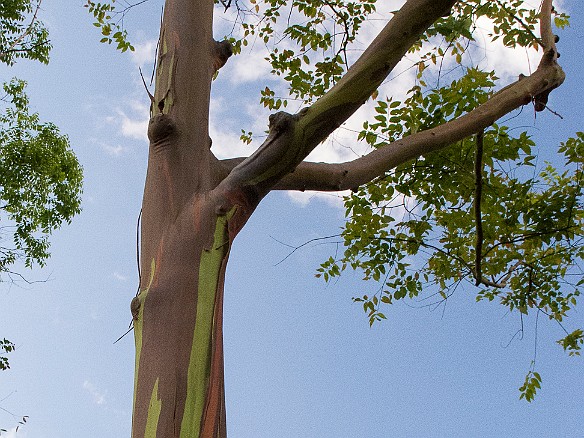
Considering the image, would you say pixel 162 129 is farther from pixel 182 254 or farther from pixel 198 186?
pixel 182 254

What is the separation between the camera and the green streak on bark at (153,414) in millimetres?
2166

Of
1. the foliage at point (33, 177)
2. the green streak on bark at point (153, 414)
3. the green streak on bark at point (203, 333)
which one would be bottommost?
the green streak on bark at point (153, 414)

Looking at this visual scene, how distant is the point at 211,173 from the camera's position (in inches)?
113

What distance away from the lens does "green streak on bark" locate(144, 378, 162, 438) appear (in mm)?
2166

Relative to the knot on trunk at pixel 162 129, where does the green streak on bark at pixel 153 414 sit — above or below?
below

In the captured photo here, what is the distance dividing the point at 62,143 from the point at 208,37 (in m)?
7.44

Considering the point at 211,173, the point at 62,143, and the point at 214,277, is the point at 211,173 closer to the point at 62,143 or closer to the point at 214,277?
the point at 214,277

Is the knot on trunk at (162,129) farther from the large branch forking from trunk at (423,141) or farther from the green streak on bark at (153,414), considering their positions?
the green streak on bark at (153,414)

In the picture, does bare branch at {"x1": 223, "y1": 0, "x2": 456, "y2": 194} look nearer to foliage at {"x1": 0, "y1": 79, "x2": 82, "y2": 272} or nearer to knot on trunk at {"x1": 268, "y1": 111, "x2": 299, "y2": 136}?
knot on trunk at {"x1": 268, "y1": 111, "x2": 299, "y2": 136}

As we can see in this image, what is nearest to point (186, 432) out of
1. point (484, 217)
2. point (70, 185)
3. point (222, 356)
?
point (222, 356)

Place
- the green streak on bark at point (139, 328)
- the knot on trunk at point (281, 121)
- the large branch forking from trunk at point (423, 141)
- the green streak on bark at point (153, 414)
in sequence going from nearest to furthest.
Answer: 1. the green streak on bark at point (153, 414)
2. the green streak on bark at point (139, 328)
3. the knot on trunk at point (281, 121)
4. the large branch forking from trunk at point (423, 141)

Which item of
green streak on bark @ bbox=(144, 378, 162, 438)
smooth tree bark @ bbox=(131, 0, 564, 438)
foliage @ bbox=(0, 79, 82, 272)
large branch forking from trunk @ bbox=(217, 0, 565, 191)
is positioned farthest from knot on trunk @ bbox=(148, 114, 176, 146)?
foliage @ bbox=(0, 79, 82, 272)

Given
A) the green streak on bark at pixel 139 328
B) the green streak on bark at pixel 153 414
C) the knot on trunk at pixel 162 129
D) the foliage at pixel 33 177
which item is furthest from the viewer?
the foliage at pixel 33 177

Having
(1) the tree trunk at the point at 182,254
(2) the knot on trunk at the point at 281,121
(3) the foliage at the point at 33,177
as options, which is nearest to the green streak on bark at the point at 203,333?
(1) the tree trunk at the point at 182,254
